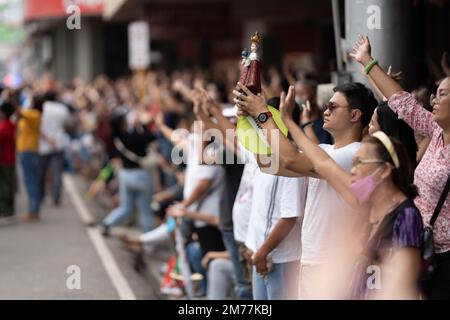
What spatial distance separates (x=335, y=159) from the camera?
17.6 feet

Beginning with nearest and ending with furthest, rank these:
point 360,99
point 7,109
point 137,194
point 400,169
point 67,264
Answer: point 400,169, point 360,99, point 67,264, point 137,194, point 7,109

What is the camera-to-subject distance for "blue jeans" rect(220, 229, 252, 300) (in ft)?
27.6

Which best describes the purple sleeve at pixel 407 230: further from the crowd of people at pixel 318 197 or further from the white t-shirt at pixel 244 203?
the white t-shirt at pixel 244 203

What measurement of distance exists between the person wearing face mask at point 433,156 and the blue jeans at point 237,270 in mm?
2844

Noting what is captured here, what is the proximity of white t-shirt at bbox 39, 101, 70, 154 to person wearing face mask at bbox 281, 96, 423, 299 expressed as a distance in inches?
507

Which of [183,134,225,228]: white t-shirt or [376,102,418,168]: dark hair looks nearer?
[376,102,418,168]: dark hair

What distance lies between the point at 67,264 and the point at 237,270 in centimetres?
360

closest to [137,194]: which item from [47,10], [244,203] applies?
[244,203]

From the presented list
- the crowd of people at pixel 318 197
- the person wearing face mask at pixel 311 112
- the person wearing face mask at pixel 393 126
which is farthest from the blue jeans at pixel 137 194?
the person wearing face mask at pixel 393 126

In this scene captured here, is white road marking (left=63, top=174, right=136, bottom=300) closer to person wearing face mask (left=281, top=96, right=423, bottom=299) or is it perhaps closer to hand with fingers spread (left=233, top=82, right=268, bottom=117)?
hand with fingers spread (left=233, top=82, right=268, bottom=117)

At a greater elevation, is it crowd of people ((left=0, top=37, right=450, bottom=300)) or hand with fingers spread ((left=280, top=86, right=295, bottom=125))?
hand with fingers spread ((left=280, top=86, right=295, bottom=125))

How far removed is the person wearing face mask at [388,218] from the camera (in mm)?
4234

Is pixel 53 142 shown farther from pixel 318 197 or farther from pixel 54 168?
pixel 318 197

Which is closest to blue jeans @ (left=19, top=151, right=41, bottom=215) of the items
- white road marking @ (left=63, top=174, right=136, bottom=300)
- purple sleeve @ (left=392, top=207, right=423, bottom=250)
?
white road marking @ (left=63, top=174, right=136, bottom=300)
